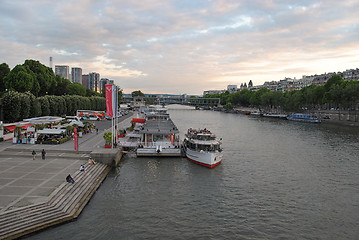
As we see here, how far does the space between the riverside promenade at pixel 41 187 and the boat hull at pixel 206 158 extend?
12123mm

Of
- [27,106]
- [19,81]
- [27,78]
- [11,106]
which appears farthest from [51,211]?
[27,78]

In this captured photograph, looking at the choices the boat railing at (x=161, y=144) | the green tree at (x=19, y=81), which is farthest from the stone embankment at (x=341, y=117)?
the green tree at (x=19, y=81)

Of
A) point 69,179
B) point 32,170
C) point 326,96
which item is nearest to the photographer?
point 69,179

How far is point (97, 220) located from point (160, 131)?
23.4 meters

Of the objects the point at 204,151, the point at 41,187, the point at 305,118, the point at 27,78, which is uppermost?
the point at 27,78

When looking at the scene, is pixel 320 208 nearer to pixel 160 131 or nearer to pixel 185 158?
pixel 185 158

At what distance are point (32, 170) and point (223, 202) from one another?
786 inches

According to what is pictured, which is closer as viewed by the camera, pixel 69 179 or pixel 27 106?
pixel 69 179

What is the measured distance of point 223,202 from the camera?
26.1 meters

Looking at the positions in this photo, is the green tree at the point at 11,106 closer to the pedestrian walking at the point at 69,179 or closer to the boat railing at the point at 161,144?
the boat railing at the point at 161,144

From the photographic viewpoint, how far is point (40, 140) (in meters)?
42.9

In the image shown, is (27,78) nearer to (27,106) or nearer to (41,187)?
(27,106)

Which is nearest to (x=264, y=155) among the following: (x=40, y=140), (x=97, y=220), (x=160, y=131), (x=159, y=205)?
(x=160, y=131)

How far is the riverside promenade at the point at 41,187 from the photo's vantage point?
18609 mm
